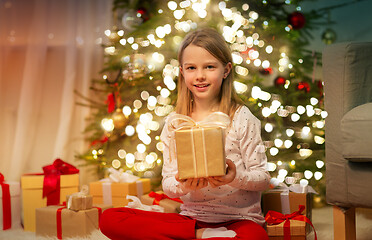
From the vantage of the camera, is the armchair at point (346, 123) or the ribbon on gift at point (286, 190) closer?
the armchair at point (346, 123)

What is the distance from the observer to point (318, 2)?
324 centimetres

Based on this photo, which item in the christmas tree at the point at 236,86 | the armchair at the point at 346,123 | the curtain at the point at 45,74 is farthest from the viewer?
the curtain at the point at 45,74

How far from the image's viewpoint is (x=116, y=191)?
2.12m

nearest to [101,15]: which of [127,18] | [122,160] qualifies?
[127,18]

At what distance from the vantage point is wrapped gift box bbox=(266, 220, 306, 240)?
58.1 inches

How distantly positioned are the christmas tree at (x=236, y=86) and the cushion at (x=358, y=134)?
2.35ft

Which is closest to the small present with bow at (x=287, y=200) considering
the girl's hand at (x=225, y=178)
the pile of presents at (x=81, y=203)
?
the pile of presents at (x=81, y=203)

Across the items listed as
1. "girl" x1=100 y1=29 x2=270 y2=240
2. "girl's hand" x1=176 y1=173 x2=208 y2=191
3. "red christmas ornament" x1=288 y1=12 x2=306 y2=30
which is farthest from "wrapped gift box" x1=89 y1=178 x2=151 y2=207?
"red christmas ornament" x1=288 y1=12 x2=306 y2=30

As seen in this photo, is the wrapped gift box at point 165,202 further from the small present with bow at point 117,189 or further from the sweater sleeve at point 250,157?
the sweater sleeve at point 250,157

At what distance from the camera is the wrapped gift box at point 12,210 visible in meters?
2.15

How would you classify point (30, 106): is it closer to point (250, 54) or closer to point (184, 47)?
point (250, 54)

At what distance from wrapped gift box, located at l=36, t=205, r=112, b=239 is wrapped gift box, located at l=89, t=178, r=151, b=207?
0.71ft

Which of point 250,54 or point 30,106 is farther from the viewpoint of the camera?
point 30,106

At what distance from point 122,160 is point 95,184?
13.5 inches
